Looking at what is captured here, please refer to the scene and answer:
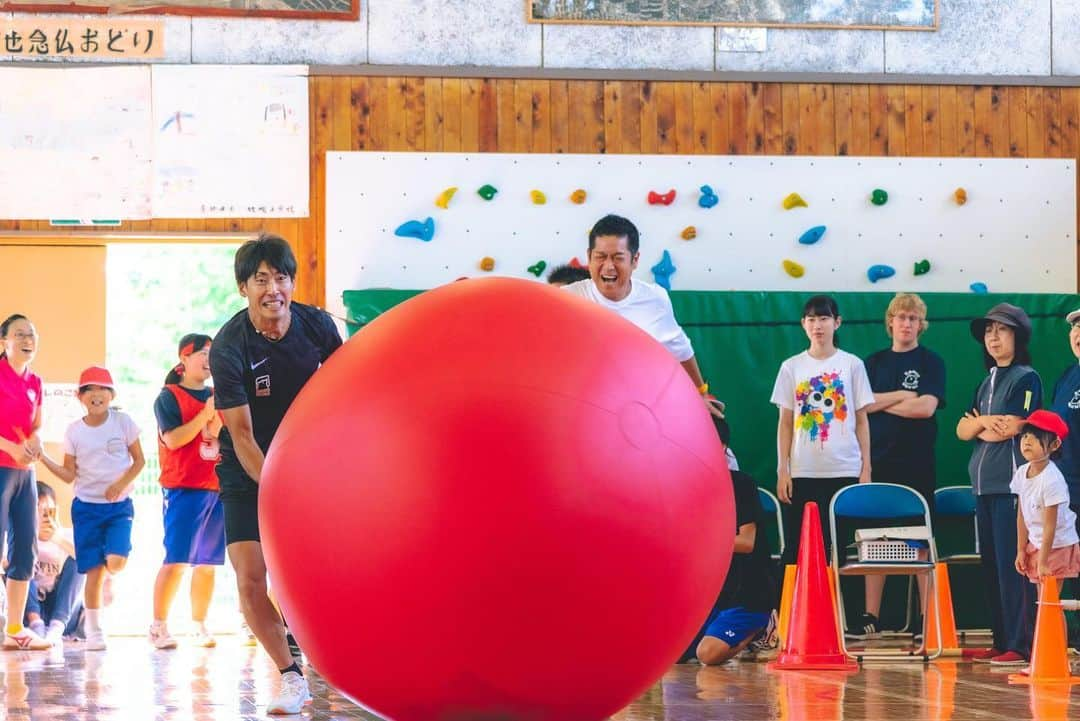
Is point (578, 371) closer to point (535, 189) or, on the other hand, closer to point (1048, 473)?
point (1048, 473)

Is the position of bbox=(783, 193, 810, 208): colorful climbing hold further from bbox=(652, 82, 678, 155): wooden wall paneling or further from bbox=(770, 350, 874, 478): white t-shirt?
bbox=(770, 350, 874, 478): white t-shirt

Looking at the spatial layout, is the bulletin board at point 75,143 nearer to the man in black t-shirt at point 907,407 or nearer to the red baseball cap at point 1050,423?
the man in black t-shirt at point 907,407

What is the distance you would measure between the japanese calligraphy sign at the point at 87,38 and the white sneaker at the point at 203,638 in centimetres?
352

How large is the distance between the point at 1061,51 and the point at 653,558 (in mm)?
7945

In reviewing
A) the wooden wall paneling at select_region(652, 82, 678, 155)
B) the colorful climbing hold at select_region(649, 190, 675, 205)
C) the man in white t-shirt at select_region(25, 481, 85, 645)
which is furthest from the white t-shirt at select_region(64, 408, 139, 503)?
the wooden wall paneling at select_region(652, 82, 678, 155)

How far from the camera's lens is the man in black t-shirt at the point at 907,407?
8.35 metres

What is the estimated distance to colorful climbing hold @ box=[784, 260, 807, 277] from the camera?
31.9 feet

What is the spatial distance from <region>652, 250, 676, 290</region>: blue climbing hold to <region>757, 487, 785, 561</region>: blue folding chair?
1627 millimetres

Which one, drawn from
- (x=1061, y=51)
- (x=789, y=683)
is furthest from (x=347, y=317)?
(x=1061, y=51)

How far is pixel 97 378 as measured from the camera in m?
8.59

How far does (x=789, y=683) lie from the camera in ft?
19.1

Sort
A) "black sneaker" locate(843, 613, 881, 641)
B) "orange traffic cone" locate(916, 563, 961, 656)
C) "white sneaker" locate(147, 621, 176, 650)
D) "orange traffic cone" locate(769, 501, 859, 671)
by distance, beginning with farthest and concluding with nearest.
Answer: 1. "black sneaker" locate(843, 613, 881, 641)
2. "white sneaker" locate(147, 621, 176, 650)
3. "orange traffic cone" locate(916, 563, 961, 656)
4. "orange traffic cone" locate(769, 501, 859, 671)

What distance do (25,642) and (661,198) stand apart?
4506mm

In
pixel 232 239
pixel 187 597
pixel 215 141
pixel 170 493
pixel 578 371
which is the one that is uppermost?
pixel 215 141
